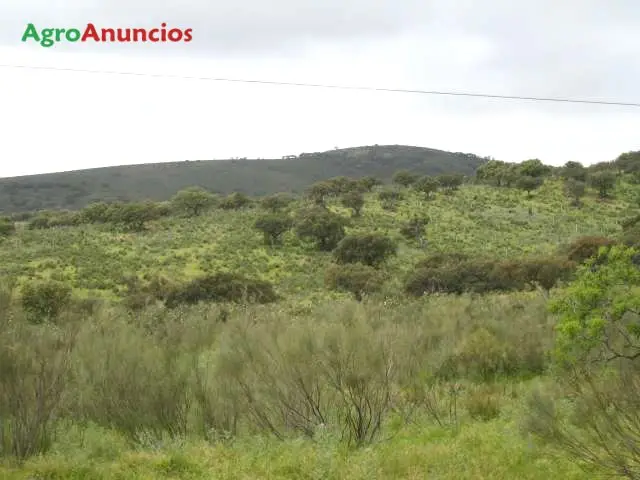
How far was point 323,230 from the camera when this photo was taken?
49438 mm

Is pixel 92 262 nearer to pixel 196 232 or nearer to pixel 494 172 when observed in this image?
pixel 196 232

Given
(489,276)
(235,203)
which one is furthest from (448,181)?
(489,276)

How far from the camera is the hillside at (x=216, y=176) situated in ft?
444

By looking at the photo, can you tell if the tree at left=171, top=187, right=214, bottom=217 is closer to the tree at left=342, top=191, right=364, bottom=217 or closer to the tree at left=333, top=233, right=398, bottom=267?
the tree at left=342, top=191, right=364, bottom=217

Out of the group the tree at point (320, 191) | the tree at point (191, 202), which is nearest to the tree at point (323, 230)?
the tree at point (320, 191)

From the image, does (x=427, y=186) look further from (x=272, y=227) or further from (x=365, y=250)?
(x=365, y=250)

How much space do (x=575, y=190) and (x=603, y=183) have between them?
419 cm

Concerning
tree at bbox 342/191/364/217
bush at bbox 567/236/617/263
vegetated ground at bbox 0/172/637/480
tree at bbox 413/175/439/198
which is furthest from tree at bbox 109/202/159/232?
vegetated ground at bbox 0/172/637/480

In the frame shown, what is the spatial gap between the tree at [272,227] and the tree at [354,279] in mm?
13370

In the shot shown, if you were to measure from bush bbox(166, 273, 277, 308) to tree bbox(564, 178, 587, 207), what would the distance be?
140ft

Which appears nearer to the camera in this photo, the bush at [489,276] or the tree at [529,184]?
the bush at [489,276]

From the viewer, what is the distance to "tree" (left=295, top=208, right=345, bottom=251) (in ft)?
163

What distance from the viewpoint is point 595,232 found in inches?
2098

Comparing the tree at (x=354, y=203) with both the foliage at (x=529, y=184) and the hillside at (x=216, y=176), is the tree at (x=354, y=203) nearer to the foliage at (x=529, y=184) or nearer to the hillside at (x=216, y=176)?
the foliage at (x=529, y=184)
